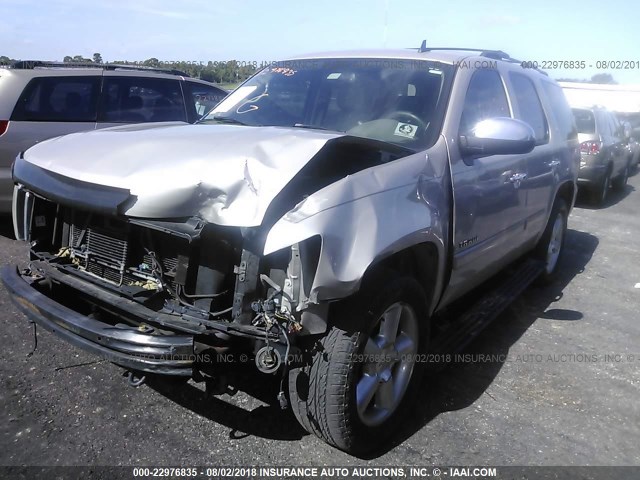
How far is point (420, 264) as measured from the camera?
10.2ft

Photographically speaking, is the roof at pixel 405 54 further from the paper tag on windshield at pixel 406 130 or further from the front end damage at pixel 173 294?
the front end damage at pixel 173 294

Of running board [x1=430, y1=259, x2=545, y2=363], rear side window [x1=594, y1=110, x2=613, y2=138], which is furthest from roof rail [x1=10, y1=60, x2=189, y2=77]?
rear side window [x1=594, y1=110, x2=613, y2=138]

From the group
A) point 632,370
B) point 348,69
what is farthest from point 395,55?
point 632,370

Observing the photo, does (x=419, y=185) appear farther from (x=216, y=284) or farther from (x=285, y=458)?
(x=285, y=458)

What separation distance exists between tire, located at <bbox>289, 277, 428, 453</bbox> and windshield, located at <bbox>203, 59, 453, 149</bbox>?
96 cm

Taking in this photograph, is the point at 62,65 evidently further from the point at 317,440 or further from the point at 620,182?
the point at 620,182

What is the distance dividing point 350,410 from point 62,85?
17.9 feet

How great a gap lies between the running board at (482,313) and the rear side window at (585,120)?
679 centimetres

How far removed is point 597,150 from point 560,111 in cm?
572

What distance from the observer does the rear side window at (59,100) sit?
604 centimetres

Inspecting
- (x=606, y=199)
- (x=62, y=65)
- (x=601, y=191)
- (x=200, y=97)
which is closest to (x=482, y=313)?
(x=200, y=97)

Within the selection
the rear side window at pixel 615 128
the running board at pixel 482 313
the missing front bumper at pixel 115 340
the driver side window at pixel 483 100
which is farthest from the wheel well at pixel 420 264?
the rear side window at pixel 615 128

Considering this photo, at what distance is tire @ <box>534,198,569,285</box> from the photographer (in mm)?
5336

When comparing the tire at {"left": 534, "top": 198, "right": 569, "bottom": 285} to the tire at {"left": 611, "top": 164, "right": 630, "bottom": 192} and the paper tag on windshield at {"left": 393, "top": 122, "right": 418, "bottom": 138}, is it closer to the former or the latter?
the paper tag on windshield at {"left": 393, "top": 122, "right": 418, "bottom": 138}
